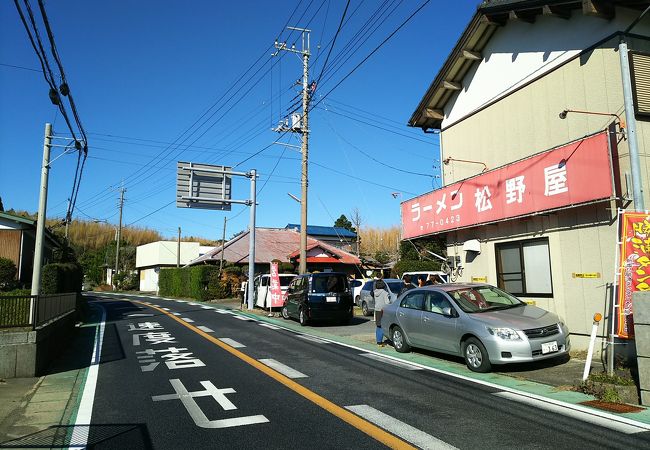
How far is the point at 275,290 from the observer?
22125mm

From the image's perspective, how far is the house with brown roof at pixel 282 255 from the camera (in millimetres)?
36406

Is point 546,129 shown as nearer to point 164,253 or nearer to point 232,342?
point 232,342

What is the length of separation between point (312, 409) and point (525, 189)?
7.20m

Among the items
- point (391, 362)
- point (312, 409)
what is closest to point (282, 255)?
point (391, 362)

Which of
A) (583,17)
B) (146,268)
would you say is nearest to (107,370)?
(583,17)

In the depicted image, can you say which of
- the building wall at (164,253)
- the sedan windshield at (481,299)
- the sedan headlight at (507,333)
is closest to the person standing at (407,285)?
Answer: the sedan windshield at (481,299)

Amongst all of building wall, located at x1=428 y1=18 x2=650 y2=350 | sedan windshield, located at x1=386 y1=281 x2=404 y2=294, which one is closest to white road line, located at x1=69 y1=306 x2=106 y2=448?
building wall, located at x1=428 y1=18 x2=650 y2=350

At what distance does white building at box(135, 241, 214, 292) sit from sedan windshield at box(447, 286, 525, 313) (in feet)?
A: 170

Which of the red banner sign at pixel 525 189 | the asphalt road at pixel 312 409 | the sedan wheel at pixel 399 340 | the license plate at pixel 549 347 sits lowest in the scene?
the asphalt road at pixel 312 409

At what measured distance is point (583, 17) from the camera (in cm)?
1021

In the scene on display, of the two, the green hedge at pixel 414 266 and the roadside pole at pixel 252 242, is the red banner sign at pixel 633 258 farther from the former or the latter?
the green hedge at pixel 414 266

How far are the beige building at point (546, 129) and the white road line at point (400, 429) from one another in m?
5.60

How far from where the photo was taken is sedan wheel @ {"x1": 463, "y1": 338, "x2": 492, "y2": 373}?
26.6 feet

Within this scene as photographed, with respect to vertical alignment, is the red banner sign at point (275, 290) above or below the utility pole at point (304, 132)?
below
